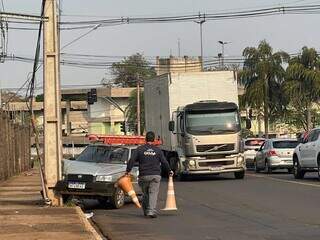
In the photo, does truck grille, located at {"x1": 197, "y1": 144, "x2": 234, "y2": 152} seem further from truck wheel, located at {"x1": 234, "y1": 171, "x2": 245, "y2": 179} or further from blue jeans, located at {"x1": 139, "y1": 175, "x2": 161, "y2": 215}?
blue jeans, located at {"x1": 139, "y1": 175, "x2": 161, "y2": 215}

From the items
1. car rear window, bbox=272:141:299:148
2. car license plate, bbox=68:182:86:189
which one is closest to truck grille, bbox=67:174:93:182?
car license plate, bbox=68:182:86:189

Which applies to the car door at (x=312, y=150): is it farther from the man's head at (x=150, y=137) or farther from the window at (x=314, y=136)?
the man's head at (x=150, y=137)

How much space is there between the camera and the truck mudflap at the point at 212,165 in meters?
27.0

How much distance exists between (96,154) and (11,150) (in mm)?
13707

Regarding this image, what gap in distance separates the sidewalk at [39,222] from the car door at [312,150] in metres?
10.6

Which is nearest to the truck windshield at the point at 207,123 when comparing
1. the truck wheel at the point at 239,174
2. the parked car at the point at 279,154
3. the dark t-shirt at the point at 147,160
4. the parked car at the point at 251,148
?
the truck wheel at the point at 239,174

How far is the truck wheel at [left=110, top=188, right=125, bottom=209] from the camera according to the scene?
1692cm

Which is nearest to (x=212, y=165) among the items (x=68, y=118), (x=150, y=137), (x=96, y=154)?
(x=96, y=154)

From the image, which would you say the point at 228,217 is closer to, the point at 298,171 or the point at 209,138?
the point at 209,138

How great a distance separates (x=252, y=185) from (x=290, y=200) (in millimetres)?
6083

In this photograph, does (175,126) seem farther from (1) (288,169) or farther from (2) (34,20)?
(2) (34,20)

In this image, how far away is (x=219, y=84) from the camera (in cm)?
2856

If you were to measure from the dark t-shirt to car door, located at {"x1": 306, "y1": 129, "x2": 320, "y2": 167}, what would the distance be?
36.8 feet

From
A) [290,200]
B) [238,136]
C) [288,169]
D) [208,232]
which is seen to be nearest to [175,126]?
[238,136]
